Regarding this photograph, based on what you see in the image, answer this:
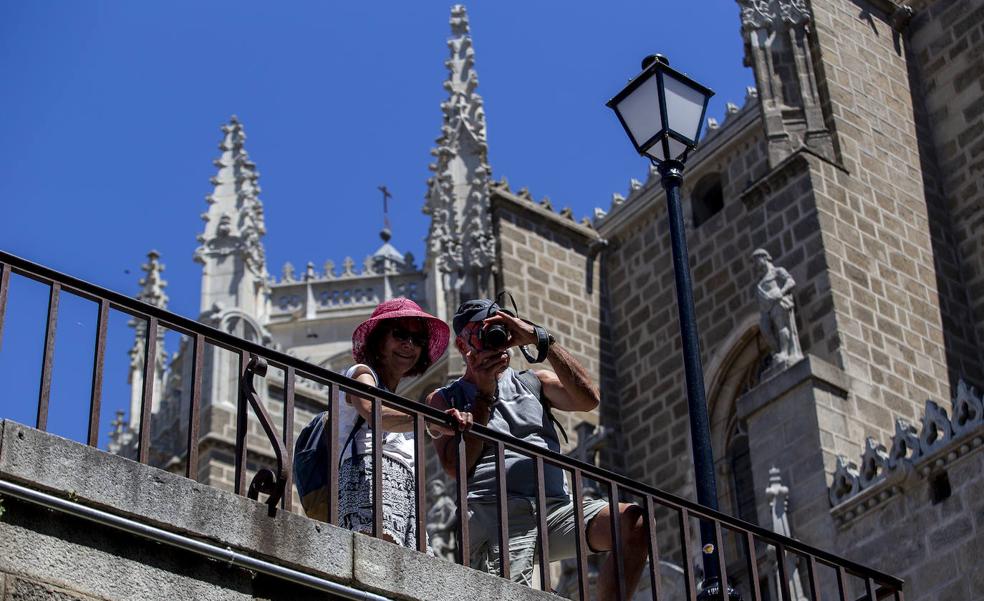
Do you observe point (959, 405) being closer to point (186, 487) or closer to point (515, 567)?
point (515, 567)

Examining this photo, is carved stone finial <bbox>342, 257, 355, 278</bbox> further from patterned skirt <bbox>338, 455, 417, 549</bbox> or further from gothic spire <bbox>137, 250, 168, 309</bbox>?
patterned skirt <bbox>338, 455, 417, 549</bbox>

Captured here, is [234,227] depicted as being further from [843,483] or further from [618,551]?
[618,551]

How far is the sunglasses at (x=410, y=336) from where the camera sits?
308 inches

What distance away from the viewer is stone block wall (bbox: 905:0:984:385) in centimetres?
2033

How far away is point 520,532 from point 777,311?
1093cm

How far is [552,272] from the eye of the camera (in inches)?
Answer: 915

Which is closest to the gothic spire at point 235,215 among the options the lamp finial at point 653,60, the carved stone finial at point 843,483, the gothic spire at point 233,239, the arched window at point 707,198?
the gothic spire at point 233,239

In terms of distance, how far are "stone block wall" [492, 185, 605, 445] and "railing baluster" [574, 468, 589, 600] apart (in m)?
14.6

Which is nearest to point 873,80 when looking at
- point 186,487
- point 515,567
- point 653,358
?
point 653,358

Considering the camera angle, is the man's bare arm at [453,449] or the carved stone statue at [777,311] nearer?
the man's bare arm at [453,449]

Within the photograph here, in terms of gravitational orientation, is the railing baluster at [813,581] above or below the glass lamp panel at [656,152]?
below

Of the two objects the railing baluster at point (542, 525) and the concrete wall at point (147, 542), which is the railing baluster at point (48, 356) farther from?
the railing baluster at point (542, 525)

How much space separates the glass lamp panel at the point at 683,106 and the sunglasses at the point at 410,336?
8.38 ft

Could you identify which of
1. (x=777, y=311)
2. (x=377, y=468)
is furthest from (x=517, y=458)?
(x=777, y=311)
